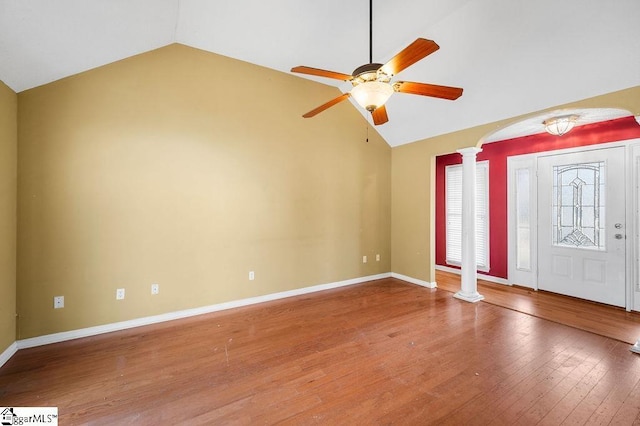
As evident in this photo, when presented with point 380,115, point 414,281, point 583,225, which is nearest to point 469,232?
point 414,281

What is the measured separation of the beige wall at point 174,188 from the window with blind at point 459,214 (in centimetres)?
235

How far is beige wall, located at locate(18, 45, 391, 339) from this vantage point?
267cm

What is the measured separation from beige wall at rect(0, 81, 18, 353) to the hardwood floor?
36 centimetres

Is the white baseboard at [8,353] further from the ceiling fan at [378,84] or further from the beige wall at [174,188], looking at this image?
the ceiling fan at [378,84]

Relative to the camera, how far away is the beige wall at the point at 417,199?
4250mm

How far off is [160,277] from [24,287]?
1.13 meters

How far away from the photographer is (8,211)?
242 cm

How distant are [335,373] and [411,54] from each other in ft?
7.99

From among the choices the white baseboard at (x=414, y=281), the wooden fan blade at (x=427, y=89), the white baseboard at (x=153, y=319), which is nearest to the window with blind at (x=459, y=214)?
the white baseboard at (x=414, y=281)

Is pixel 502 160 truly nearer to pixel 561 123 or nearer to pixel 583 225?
pixel 561 123

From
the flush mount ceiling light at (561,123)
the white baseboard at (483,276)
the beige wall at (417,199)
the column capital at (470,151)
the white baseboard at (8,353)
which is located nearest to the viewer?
the white baseboard at (8,353)

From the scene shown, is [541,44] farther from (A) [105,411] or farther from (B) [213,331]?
(A) [105,411]

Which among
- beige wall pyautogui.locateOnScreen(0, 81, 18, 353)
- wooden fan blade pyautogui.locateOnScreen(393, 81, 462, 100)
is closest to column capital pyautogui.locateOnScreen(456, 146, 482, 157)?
wooden fan blade pyautogui.locateOnScreen(393, 81, 462, 100)

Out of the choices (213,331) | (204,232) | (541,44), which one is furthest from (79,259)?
(541,44)
